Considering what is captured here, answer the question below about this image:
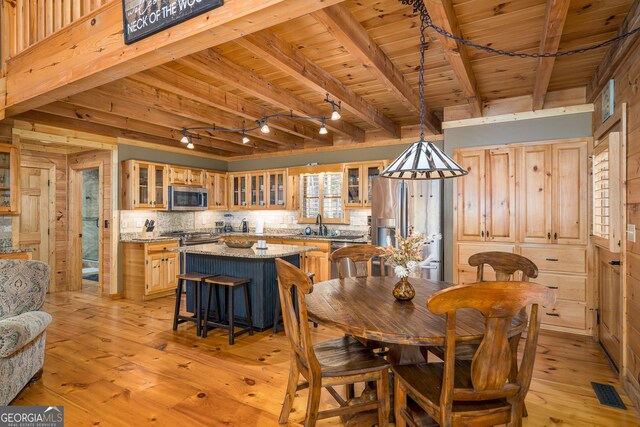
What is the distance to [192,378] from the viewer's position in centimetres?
288

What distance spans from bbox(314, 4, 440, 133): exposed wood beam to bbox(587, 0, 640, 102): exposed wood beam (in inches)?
66.5

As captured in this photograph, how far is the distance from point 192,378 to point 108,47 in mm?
2625

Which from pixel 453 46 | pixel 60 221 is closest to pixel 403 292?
pixel 453 46

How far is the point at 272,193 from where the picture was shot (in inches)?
263

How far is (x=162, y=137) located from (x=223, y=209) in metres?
1.85

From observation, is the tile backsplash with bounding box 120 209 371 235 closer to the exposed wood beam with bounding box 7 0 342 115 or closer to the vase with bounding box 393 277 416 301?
the exposed wood beam with bounding box 7 0 342 115

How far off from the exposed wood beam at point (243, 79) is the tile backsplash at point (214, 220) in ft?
6.88

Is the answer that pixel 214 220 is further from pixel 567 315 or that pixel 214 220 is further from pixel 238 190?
pixel 567 315

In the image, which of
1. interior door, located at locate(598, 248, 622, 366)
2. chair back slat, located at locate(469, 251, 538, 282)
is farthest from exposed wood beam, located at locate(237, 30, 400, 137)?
interior door, located at locate(598, 248, 622, 366)

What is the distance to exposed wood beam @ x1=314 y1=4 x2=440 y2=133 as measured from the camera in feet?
7.52

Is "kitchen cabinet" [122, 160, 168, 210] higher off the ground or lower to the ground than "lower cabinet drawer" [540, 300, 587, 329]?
higher

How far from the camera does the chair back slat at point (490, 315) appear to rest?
1.45m

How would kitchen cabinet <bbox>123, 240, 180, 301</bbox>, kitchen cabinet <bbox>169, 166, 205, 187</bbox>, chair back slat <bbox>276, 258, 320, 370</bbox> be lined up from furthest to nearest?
kitchen cabinet <bbox>169, 166, 205, 187</bbox>, kitchen cabinet <bbox>123, 240, 180, 301</bbox>, chair back slat <bbox>276, 258, 320, 370</bbox>

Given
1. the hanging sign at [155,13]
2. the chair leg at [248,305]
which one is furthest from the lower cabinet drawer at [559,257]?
the hanging sign at [155,13]
